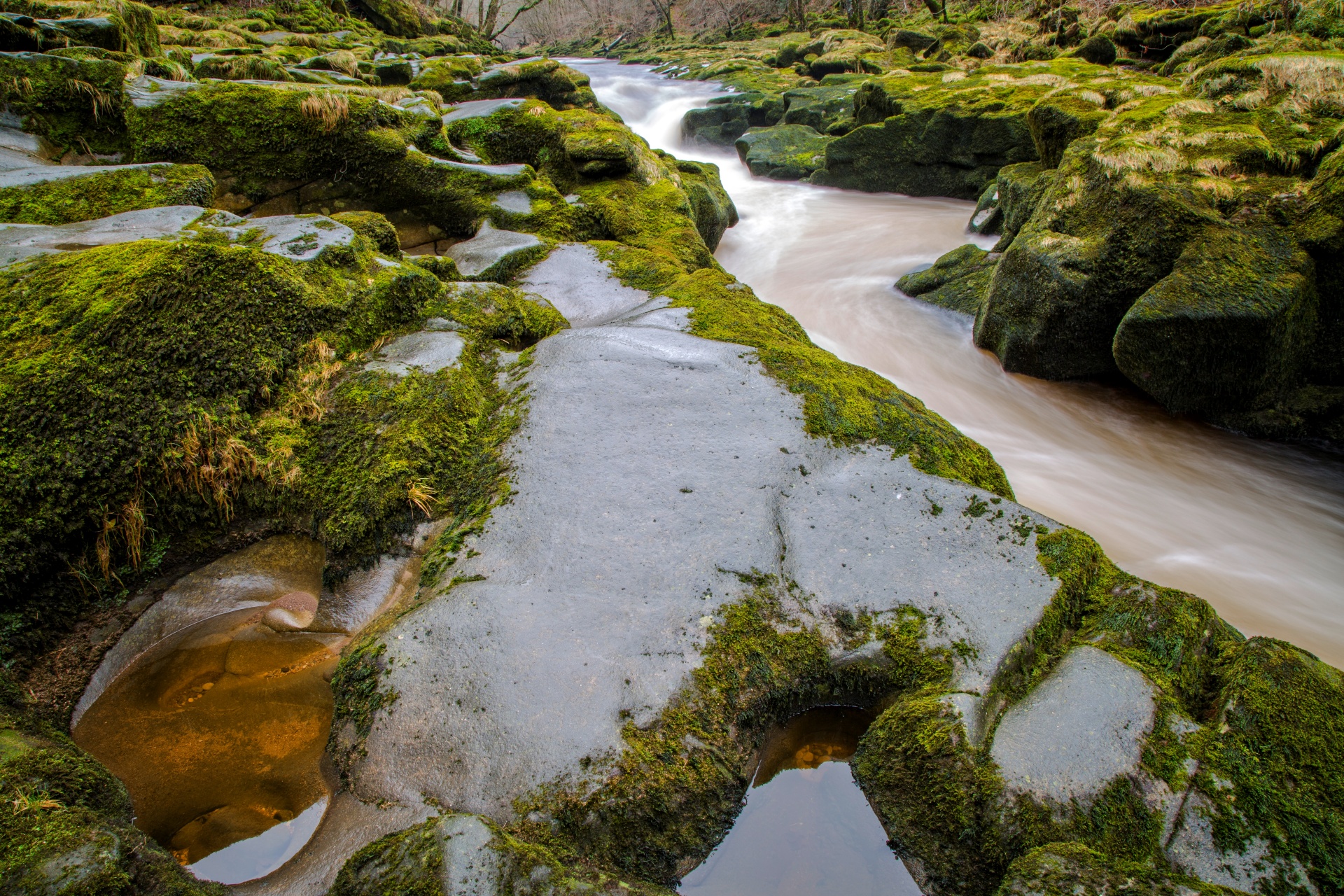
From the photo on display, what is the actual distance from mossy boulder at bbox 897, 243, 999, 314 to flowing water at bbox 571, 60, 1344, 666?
0.66 feet

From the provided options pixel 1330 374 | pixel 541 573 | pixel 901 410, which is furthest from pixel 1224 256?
pixel 541 573

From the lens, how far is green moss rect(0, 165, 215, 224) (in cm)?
479

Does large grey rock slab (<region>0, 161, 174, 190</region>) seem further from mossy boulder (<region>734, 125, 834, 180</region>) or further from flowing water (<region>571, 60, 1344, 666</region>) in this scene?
mossy boulder (<region>734, 125, 834, 180</region>)

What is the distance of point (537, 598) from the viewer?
2.93 meters

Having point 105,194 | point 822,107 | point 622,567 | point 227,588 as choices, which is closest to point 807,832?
point 622,567

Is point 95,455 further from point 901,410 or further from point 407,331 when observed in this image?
point 901,410

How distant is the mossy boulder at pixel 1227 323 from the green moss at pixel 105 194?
827 centimetres

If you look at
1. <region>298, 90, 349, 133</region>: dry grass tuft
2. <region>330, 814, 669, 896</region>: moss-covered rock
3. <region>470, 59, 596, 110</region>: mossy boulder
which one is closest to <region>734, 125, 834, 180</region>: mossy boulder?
<region>470, 59, 596, 110</region>: mossy boulder

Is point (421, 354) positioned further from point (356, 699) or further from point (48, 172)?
point (48, 172)

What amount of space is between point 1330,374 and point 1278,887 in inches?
245

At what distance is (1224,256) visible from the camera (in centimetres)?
575

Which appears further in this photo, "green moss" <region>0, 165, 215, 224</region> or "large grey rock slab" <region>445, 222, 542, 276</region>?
"large grey rock slab" <region>445, 222, 542, 276</region>

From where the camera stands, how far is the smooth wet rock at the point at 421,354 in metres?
4.20

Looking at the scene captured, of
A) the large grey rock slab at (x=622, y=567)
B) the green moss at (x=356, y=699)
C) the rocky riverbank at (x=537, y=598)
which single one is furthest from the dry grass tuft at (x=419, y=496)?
the green moss at (x=356, y=699)
